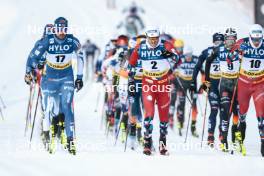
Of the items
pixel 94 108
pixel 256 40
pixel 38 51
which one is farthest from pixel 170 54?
pixel 94 108

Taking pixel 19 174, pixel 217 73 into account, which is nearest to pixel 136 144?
pixel 217 73

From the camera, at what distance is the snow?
10461 millimetres

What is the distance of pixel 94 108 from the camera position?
2136cm

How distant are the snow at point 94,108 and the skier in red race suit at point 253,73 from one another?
92cm

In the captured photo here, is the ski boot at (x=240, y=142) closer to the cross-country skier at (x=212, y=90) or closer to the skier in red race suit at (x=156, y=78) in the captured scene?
the cross-country skier at (x=212, y=90)

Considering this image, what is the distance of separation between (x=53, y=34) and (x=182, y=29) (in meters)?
30.0

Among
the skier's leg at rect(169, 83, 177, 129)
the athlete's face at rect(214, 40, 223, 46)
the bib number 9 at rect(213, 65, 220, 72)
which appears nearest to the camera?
the athlete's face at rect(214, 40, 223, 46)

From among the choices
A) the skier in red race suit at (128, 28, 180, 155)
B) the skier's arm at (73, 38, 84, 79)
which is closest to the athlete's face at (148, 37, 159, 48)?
the skier in red race suit at (128, 28, 180, 155)

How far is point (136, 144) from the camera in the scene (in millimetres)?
14141

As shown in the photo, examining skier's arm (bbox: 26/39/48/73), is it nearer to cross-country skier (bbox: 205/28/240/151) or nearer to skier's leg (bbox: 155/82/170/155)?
skier's leg (bbox: 155/82/170/155)

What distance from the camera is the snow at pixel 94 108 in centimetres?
A: 1046

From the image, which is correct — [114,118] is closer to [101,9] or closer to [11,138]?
[11,138]

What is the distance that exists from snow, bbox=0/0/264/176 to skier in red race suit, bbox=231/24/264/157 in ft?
3.00

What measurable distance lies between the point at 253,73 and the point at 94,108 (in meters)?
9.72
